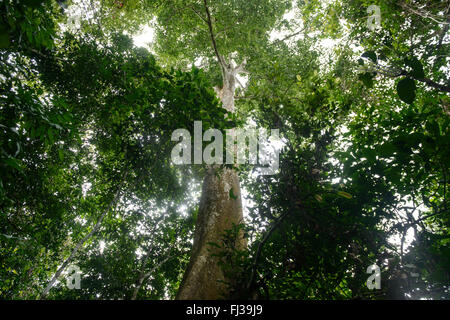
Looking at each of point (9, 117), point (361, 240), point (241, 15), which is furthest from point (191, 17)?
point (361, 240)

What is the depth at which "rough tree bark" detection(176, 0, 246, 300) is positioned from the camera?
8.00 ft

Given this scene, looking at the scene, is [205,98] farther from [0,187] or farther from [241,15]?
[241,15]

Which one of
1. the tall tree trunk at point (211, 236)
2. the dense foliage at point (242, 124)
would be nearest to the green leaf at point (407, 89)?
the dense foliage at point (242, 124)

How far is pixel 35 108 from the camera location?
2289 millimetres

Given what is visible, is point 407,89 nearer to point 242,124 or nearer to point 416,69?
point 416,69

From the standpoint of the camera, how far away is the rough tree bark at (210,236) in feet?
8.00

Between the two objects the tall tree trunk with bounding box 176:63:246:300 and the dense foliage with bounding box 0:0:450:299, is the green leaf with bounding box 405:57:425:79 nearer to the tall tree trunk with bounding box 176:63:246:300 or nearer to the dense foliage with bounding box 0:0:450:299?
the dense foliage with bounding box 0:0:450:299

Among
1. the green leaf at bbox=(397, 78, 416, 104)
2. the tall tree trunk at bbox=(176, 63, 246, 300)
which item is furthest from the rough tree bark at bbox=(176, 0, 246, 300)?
the green leaf at bbox=(397, 78, 416, 104)

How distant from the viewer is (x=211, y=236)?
3016 mm

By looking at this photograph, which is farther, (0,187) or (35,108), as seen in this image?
(35,108)

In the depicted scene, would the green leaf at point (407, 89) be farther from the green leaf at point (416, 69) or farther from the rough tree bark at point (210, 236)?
the rough tree bark at point (210, 236)

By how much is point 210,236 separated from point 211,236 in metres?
0.02
